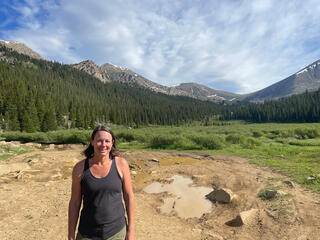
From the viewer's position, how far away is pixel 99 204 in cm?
252

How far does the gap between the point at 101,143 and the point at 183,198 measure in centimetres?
802

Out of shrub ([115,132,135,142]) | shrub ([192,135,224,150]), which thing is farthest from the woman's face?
shrub ([115,132,135,142])

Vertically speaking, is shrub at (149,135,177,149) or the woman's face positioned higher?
the woman's face

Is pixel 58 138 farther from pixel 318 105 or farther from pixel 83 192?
pixel 318 105

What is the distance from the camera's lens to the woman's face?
2.69m

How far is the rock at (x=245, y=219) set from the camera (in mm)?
6414

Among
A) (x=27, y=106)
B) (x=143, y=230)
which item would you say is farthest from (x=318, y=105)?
(x=27, y=106)

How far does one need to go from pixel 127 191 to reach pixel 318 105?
392 feet

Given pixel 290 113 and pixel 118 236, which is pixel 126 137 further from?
pixel 290 113

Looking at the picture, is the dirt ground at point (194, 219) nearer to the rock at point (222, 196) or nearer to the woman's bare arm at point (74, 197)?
the rock at point (222, 196)

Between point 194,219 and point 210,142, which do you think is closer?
point 194,219

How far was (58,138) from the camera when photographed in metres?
37.8

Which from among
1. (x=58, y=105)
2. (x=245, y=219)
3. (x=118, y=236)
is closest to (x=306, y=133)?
(x=245, y=219)

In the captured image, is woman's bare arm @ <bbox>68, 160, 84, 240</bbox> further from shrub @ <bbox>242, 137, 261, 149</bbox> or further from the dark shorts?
shrub @ <bbox>242, 137, 261, 149</bbox>
